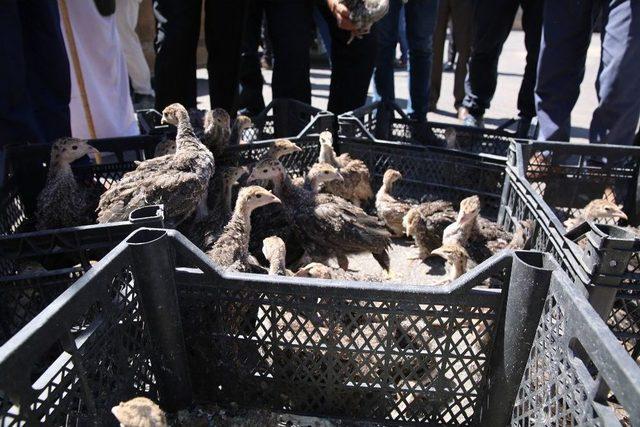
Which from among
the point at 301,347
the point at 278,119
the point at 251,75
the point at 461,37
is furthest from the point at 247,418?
the point at 461,37

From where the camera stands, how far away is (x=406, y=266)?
3535mm

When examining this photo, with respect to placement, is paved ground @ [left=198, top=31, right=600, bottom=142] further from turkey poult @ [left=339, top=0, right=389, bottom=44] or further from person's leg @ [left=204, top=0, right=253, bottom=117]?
turkey poult @ [left=339, top=0, right=389, bottom=44]

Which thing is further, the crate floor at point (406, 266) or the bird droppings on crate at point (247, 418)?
the crate floor at point (406, 266)

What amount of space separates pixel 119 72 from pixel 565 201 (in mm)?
4450

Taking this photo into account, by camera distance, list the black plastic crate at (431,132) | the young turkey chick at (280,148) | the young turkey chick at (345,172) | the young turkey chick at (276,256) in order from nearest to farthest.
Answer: the young turkey chick at (276,256) < the young turkey chick at (280,148) < the young turkey chick at (345,172) < the black plastic crate at (431,132)

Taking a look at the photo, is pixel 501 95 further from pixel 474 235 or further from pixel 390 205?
pixel 474 235

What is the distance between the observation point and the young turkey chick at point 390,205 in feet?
11.6

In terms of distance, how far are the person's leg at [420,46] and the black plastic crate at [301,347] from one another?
4343mm

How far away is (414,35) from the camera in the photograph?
559 cm

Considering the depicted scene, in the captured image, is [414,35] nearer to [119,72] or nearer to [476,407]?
[119,72]

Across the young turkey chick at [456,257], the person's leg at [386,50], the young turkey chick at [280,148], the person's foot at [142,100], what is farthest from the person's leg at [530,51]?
the person's foot at [142,100]

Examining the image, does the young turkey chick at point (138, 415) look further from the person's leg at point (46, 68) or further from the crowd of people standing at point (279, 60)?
the person's leg at point (46, 68)

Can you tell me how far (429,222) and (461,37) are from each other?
561 cm

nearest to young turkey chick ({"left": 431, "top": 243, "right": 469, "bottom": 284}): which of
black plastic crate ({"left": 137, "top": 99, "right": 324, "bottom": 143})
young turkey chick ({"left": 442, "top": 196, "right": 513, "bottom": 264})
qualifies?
young turkey chick ({"left": 442, "top": 196, "right": 513, "bottom": 264})
